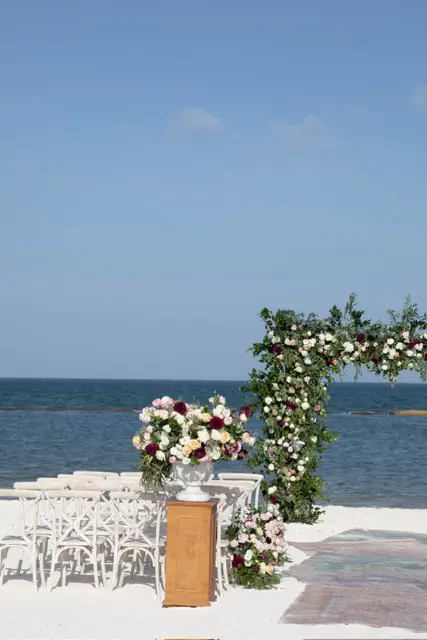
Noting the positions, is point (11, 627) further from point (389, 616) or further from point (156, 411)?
point (389, 616)

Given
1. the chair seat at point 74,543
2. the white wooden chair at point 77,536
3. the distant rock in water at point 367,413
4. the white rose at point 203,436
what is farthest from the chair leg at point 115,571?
the distant rock in water at point 367,413

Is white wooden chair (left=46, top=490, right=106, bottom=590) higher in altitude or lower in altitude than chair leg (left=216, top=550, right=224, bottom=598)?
higher

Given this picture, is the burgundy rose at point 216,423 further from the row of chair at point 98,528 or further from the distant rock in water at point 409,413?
the distant rock in water at point 409,413

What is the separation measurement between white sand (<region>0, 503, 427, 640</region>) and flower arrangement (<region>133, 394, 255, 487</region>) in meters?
1.04

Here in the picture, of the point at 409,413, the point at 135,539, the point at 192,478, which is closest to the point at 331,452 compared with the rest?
the point at 135,539

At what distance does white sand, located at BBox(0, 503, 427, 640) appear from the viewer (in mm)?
7258

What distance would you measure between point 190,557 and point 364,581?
6.44ft

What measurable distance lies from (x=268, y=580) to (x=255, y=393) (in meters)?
4.17

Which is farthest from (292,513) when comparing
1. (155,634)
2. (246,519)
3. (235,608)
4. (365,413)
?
(365,413)

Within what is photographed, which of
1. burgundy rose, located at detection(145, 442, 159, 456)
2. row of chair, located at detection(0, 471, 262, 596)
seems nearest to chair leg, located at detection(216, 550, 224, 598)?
row of chair, located at detection(0, 471, 262, 596)

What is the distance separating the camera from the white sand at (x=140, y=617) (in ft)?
23.8

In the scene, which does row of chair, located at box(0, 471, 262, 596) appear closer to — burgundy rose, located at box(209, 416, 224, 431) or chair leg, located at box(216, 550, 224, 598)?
chair leg, located at box(216, 550, 224, 598)

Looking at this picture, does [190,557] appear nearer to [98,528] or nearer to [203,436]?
[203,436]

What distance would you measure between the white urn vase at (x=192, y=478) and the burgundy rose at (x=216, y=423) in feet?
0.98
